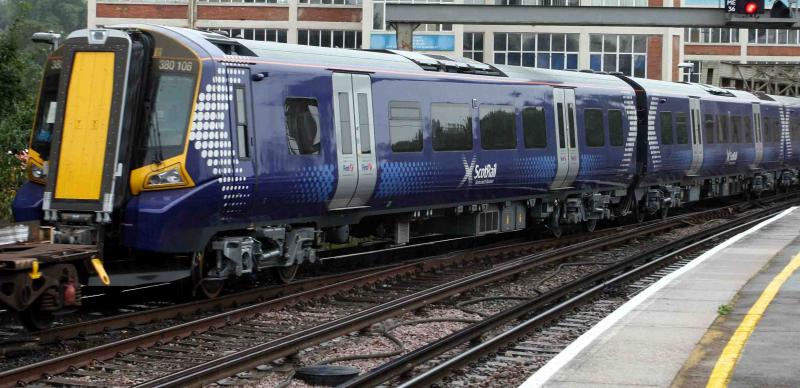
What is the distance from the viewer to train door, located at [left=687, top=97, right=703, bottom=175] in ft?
93.5

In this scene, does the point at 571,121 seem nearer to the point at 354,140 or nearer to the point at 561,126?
the point at 561,126

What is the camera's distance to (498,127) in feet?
63.7

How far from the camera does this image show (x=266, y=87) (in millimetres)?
13766

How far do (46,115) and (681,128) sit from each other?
58.2ft

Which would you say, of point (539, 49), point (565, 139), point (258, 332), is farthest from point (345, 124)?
point (539, 49)

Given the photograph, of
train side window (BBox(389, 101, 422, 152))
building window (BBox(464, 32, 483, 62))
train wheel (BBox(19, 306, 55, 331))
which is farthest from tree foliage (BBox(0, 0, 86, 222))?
building window (BBox(464, 32, 483, 62))

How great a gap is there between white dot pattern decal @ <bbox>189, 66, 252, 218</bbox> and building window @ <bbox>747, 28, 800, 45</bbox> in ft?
311

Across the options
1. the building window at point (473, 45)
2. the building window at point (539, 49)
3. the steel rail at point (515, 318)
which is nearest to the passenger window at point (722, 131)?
the steel rail at point (515, 318)

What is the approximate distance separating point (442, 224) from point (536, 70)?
3.79 metres

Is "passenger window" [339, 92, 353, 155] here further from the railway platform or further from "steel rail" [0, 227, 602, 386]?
the railway platform

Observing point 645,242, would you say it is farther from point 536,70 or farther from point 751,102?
point 751,102

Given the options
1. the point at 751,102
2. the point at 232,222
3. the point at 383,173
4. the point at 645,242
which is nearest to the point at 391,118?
the point at 383,173

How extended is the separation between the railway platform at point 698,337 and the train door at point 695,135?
42.3 feet

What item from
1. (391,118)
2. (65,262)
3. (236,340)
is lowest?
(236,340)
